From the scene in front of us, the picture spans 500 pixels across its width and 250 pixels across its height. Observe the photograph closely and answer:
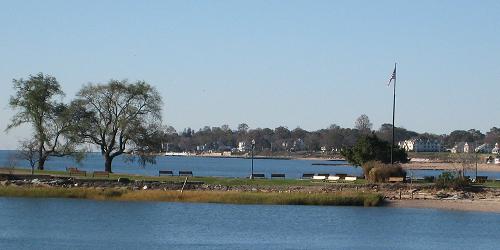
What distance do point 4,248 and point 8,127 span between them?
147ft

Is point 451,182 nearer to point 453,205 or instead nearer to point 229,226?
point 453,205

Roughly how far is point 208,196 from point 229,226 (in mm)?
13583

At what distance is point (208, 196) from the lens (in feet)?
219

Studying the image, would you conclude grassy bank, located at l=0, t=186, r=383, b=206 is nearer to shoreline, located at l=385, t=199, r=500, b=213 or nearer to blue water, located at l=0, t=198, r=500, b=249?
blue water, located at l=0, t=198, r=500, b=249

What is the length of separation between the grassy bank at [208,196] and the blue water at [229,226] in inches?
25.0

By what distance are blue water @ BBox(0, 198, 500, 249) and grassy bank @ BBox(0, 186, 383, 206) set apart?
0.64 meters

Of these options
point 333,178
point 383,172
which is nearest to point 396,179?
point 383,172

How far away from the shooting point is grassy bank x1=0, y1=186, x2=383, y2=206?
214 ft

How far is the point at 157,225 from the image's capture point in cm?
5422

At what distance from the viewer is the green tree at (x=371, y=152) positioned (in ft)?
271

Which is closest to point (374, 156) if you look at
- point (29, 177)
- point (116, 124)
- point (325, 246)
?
point (116, 124)

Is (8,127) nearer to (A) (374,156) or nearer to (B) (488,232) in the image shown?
(A) (374,156)

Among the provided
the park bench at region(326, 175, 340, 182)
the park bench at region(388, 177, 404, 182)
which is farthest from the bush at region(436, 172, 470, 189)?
the park bench at region(326, 175, 340, 182)

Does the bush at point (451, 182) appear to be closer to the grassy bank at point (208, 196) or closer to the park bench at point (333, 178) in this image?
the grassy bank at point (208, 196)
